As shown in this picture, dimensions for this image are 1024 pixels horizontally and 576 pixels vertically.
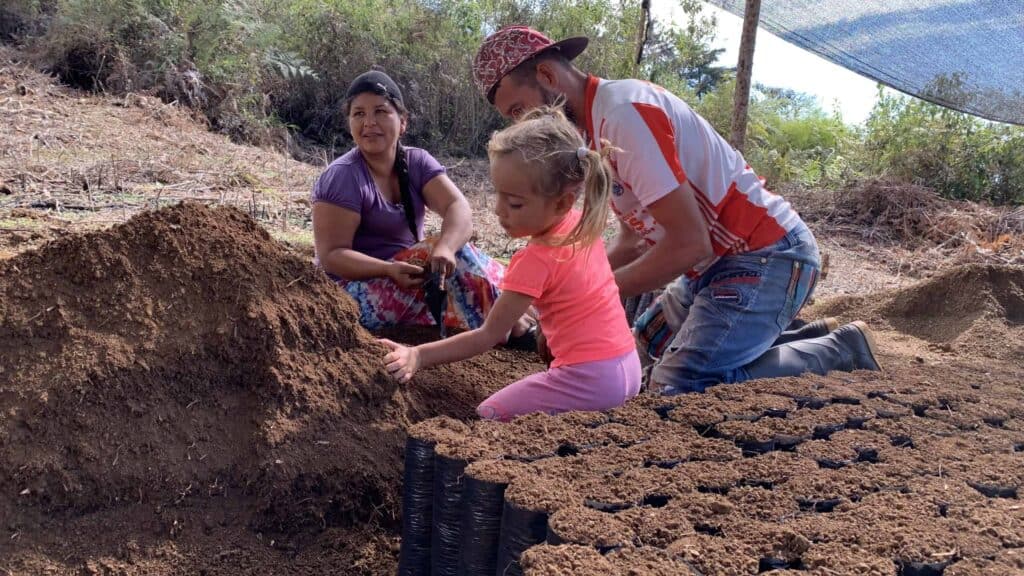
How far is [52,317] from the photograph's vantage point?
227 centimetres

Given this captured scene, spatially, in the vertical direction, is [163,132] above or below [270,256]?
below

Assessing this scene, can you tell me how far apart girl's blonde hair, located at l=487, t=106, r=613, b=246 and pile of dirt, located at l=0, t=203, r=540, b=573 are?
2.48 ft

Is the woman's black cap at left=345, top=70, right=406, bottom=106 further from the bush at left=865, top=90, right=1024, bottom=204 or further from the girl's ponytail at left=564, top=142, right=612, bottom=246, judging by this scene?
the bush at left=865, top=90, right=1024, bottom=204

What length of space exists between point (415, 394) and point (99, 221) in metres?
3.26

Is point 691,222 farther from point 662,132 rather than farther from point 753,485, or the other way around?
point 753,485

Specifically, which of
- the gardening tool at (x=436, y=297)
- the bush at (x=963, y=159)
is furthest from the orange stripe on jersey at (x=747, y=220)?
the bush at (x=963, y=159)

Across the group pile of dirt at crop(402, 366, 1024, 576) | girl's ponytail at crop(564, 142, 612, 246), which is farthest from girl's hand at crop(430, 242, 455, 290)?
pile of dirt at crop(402, 366, 1024, 576)

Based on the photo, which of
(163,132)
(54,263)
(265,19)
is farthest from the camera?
(265,19)

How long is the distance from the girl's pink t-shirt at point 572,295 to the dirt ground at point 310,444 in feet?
1.01

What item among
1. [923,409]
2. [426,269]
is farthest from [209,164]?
[923,409]

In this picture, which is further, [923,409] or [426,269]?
[426,269]

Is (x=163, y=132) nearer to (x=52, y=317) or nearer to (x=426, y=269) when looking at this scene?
(x=426, y=269)

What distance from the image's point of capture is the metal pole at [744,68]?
7090 millimetres

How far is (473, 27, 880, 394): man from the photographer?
2830 mm
